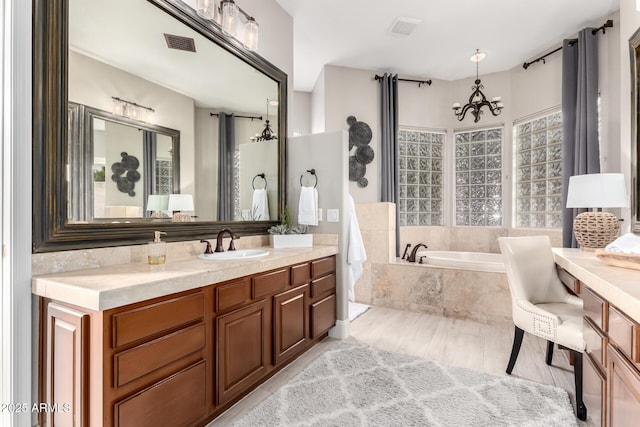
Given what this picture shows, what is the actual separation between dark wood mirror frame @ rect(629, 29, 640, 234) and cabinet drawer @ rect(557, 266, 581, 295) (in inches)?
22.7

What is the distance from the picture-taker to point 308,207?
2936 mm

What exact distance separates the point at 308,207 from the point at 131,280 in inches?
70.3

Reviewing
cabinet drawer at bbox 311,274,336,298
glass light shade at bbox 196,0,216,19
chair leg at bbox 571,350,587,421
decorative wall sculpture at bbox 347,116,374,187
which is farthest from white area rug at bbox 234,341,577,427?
decorative wall sculpture at bbox 347,116,374,187

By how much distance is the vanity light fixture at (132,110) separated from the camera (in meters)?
1.73

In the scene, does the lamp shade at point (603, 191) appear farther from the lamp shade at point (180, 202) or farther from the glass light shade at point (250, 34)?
the lamp shade at point (180, 202)

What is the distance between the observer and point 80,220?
1.55m

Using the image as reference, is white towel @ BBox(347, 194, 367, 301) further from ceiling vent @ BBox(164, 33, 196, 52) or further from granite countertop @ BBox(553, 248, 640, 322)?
ceiling vent @ BBox(164, 33, 196, 52)

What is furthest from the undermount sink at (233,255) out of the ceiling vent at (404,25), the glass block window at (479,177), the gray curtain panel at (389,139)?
the glass block window at (479,177)

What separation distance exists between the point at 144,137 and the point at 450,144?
4.33 meters

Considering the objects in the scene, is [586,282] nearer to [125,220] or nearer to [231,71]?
[125,220]

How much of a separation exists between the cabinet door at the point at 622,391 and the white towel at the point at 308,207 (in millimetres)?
2115

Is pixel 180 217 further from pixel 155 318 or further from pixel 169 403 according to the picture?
pixel 169 403

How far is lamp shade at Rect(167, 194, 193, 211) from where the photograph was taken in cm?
205

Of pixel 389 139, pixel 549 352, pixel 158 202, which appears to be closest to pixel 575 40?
pixel 389 139
